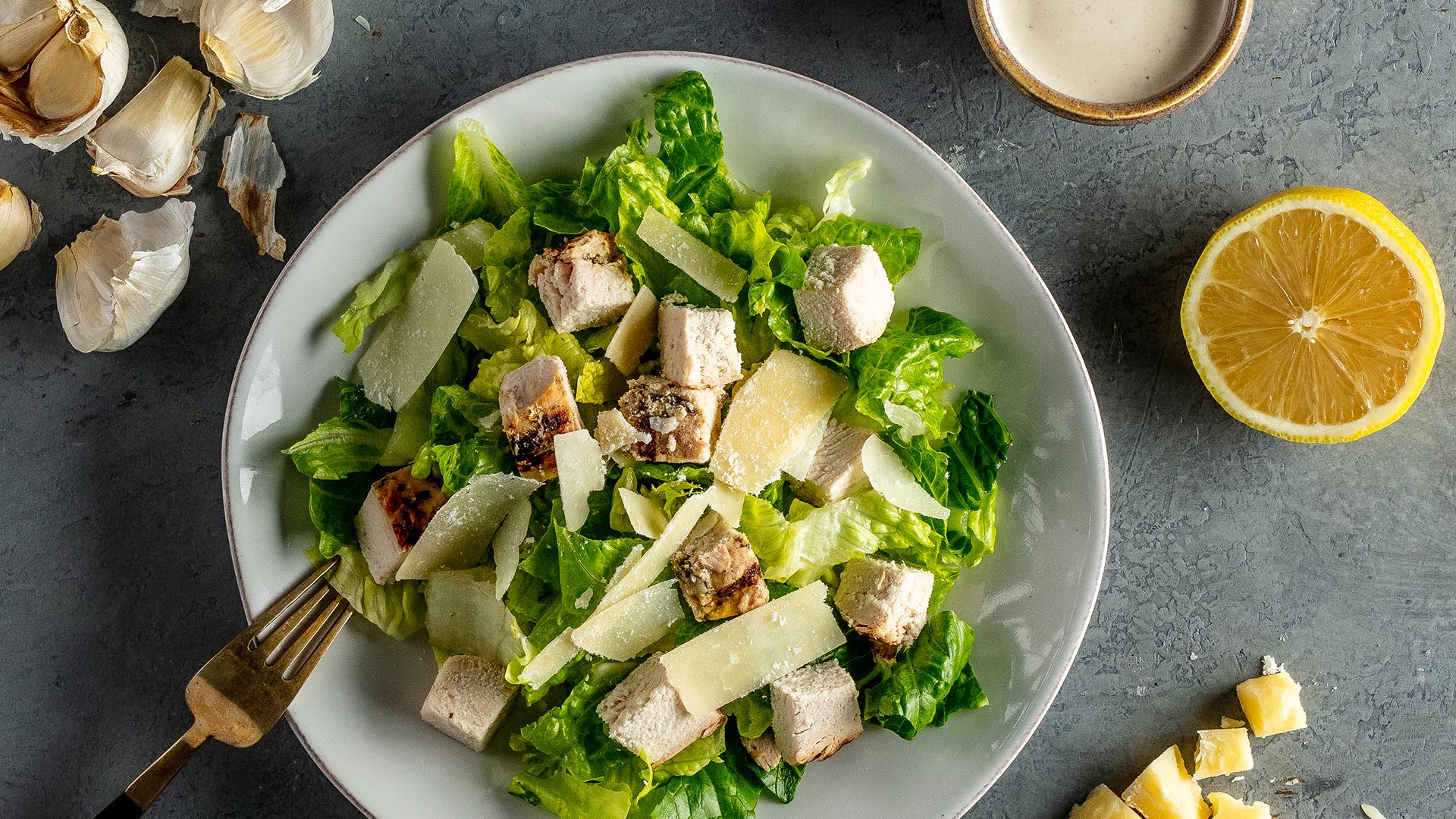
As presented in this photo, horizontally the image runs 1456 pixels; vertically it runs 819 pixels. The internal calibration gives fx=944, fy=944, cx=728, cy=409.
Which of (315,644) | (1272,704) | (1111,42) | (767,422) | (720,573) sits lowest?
(1272,704)

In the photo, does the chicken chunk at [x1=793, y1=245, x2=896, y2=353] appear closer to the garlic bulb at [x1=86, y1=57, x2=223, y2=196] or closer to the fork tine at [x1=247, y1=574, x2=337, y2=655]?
the fork tine at [x1=247, y1=574, x2=337, y2=655]

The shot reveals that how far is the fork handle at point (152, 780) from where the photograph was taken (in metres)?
2.35

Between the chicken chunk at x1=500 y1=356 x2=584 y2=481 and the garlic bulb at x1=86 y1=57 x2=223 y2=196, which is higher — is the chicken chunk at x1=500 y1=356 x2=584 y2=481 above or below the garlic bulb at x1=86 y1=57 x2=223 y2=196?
below

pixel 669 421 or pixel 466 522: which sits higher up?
pixel 669 421

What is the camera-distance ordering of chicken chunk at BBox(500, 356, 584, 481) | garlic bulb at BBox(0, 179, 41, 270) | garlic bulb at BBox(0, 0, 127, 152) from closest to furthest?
chicken chunk at BBox(500, 356, 584, 481), garlic bulb at BBox(0, 0, 127, 152), garlic bulb at BBox(0, 179, 41, 270)

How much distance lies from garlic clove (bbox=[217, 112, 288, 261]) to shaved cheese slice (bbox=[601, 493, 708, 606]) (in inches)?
56.3

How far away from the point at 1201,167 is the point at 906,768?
197cm

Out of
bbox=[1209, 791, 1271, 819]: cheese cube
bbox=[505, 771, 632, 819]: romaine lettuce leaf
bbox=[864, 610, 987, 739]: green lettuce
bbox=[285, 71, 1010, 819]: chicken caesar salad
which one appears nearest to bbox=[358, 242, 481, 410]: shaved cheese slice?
bbox=[285, 71, 1010, 819]: chicken caesar salad

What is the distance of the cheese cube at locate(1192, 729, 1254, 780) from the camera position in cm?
287

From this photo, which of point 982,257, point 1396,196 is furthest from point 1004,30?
point 1396,196

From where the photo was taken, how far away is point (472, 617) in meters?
2.44

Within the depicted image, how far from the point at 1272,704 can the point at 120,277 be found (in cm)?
359

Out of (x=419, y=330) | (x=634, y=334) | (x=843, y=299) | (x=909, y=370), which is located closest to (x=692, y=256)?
(x=634, y=334)

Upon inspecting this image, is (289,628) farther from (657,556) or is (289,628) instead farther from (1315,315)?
(1315,315)
